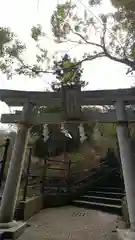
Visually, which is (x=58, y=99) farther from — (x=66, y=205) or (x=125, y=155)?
(x=66, y=205)

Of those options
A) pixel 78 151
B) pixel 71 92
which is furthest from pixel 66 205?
pixel 78 151

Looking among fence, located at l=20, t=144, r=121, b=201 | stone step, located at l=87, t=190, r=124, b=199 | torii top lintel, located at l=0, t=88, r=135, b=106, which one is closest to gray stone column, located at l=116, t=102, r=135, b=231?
torii top lintel, located at l=0, t=88, r=135, b=106

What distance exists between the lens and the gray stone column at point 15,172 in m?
6.66

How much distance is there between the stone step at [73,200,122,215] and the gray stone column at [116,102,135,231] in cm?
410

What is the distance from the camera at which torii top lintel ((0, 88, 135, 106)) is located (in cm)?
759

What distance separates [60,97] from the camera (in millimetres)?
7750

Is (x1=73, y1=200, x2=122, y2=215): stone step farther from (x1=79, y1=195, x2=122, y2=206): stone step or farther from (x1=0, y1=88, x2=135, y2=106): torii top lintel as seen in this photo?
(x1=0, y1=88, x2=135, y2=106): torii top lintel

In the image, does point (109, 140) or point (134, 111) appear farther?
point (109, 140)

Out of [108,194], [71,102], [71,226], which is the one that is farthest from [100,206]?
[71,102]

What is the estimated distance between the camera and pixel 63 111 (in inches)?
303

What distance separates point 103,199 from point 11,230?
6316 mm

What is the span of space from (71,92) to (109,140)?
14.2 meters

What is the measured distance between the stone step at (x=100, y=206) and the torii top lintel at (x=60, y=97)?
4.60 meters

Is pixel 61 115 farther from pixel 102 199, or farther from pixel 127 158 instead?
pixel 102 199
